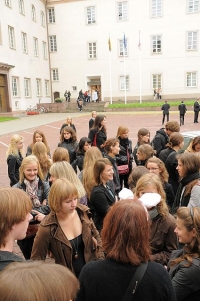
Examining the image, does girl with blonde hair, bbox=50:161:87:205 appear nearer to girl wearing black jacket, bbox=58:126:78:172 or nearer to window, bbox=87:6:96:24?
girl wearing black jacket, bbox=58:126:78:172

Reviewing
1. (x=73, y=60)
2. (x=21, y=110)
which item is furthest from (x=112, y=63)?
(x=21, y=110)

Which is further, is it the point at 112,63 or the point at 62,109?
the point at 112,63

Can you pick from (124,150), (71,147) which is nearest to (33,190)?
(124,150)

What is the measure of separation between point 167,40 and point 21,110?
2209 cm

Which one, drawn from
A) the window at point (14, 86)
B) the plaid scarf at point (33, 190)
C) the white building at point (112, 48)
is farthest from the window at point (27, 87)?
the plaid scarf at point (33, 190)

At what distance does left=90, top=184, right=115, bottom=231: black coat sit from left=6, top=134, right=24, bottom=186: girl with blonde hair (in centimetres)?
227

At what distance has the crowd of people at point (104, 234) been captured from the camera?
1651 mm

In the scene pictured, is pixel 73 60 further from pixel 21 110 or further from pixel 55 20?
pixel 21 110

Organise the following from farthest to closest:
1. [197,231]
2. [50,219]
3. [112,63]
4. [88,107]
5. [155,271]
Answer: [112,63], [88,107], [50,219], [197,231], [155,271]

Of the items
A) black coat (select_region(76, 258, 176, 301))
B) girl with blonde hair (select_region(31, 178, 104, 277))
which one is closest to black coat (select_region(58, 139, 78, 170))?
girl with blonde hair (select_region(31, 178, 104, 277))

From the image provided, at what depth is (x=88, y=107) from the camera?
39.3 metres

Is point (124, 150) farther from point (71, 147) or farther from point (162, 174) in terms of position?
point (162, 174)

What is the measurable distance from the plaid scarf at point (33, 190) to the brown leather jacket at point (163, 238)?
1641 millimetres

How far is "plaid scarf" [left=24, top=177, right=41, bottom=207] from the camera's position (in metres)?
3.74
